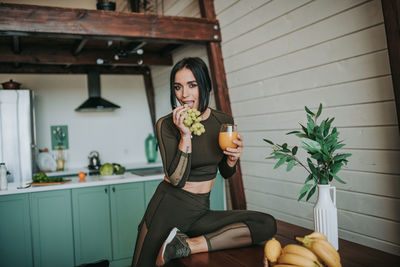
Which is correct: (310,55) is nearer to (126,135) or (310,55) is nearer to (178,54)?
(178,54)

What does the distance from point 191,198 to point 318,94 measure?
1252mm

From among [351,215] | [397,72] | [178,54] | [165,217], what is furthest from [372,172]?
[178,54]

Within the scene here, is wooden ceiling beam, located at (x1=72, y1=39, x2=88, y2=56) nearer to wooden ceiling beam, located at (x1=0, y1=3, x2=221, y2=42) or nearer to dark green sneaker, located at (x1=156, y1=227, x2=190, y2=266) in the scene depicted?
wooden ceiling beam, located at (x1=0, y1=3, x2=221, y2=42)

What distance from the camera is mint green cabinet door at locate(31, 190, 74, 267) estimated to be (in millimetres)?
3266

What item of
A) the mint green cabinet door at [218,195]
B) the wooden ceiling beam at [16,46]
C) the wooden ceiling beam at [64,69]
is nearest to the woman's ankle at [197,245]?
the mint green cabinet door at [218,195]

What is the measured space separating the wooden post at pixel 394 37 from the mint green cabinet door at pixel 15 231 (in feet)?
9.86

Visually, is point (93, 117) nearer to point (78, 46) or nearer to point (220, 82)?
point (78, 46)

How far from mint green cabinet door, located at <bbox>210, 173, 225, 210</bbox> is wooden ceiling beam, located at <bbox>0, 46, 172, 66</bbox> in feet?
6.65

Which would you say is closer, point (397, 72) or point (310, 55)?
point (397, 72)

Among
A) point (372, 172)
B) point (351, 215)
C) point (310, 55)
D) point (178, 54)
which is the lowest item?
point (351, 215)

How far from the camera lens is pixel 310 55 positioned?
2664mm

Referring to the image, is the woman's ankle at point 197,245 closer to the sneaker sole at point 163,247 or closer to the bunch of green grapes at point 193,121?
the sneaker sole at point 163,247

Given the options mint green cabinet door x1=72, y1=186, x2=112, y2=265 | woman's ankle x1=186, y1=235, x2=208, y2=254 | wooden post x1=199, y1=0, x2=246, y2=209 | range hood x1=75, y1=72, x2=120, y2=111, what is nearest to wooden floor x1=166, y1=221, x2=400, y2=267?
woman's ankle x1=186, y1=235, x2=208, y2=254

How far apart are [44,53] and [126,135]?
1.79 m
